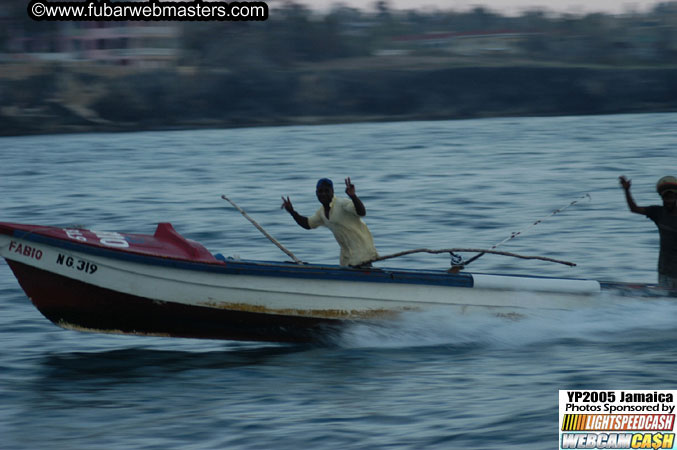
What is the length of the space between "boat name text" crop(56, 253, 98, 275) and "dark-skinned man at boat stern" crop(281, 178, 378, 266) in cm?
194

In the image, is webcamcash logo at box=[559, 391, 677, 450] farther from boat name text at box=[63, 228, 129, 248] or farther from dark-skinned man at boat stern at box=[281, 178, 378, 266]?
boat name text at box=[63, 228, 129, 248]

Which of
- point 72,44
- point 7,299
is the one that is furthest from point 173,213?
point 72,44

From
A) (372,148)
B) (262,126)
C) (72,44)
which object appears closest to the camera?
(372,148)

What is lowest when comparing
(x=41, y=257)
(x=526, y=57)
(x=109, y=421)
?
(x=109, y=421)

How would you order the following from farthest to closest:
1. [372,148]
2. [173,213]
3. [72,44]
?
[72,44], [372,148], [173,213]

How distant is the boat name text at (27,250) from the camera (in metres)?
9.93

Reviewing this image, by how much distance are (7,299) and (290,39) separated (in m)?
89.8

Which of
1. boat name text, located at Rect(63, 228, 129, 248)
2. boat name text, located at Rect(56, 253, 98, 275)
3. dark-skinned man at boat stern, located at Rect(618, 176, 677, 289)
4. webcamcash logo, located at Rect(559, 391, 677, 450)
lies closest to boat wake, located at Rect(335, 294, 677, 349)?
dark-skinned man at boat stern, located at Rect(618, 176, 677, 289)

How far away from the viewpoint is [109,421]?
28.5 feet

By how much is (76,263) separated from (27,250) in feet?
1.59

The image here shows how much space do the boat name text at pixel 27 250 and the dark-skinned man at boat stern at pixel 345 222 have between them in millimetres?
2397

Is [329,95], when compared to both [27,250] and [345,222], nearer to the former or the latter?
[345,222]

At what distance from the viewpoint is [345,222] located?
32.9 ft

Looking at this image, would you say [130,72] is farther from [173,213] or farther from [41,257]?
[41,257]
